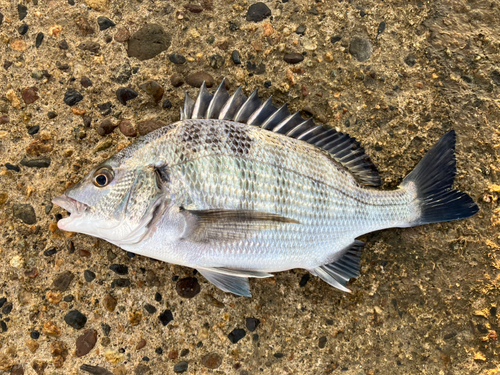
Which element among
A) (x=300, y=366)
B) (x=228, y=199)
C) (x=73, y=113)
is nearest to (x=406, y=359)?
(x=300, y=366)

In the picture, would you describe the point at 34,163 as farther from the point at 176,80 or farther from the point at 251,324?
the point at 251,324

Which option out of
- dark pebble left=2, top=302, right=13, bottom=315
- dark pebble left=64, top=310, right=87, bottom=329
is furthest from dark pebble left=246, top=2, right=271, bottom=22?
dark pebble left=2, top=302, right=13, bottom=315

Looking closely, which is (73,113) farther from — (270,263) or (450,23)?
(450,23)

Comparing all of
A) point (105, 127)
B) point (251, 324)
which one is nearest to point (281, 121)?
point (105, 127)

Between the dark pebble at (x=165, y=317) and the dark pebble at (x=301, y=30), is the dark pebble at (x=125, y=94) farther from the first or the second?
the dark pebble at (x=165, y=317)

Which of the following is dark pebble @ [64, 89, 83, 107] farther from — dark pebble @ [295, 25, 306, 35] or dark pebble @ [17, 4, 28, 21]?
dark pebble @ [295, 25, 306, 35]

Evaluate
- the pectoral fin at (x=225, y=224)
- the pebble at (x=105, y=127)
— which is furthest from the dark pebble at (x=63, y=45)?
the pectoral fin at (x=225, y=224)
